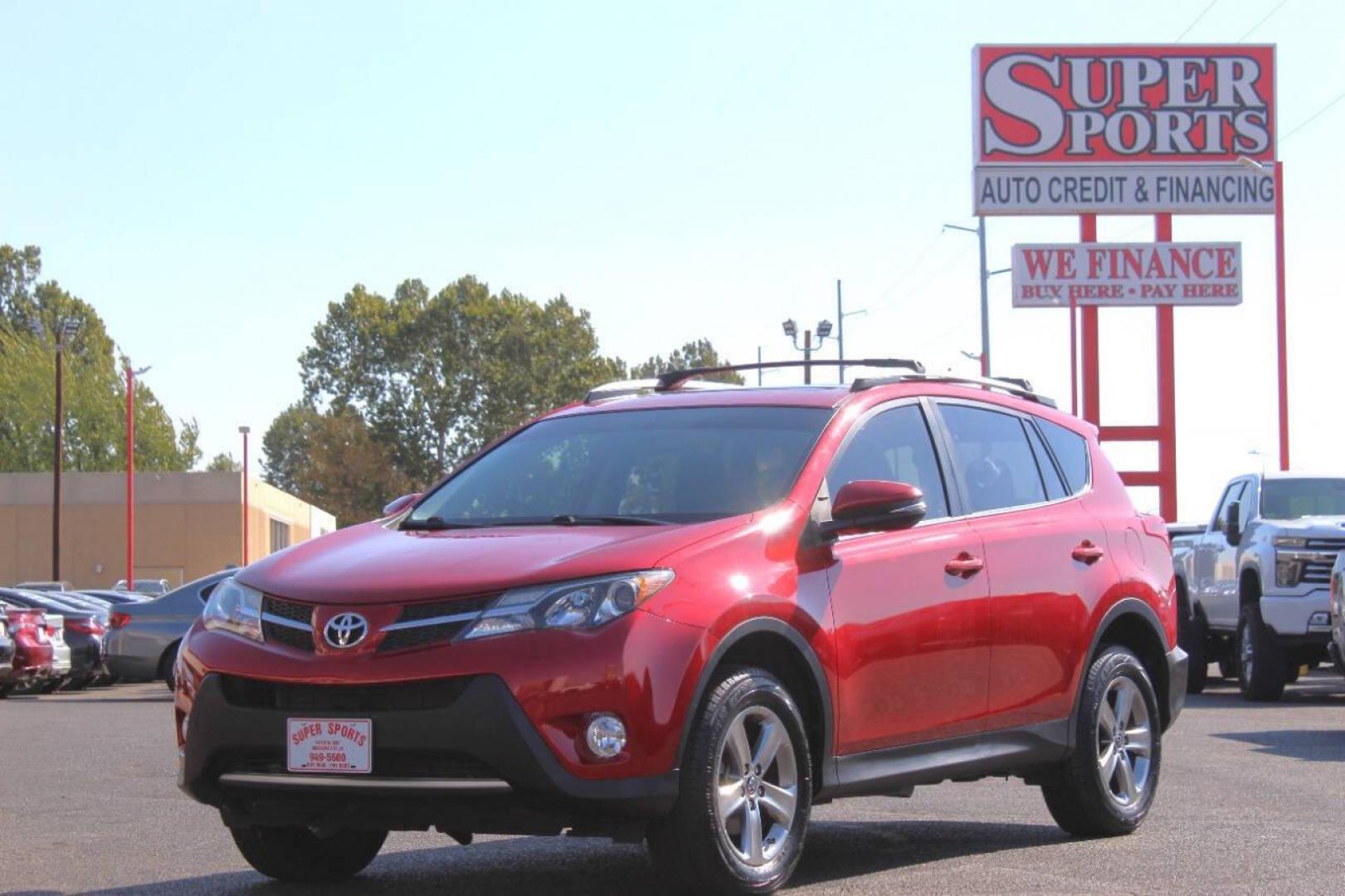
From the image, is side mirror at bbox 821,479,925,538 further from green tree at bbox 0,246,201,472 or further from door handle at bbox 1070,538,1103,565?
green tree at bbox 0,246,201,472

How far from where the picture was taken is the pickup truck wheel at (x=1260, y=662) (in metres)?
19.6

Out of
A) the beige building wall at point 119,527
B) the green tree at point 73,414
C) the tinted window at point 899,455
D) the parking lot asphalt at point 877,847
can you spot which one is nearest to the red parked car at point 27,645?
the parking lot asphalt at point 877,847

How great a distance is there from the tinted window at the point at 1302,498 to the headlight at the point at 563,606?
14.9 metres

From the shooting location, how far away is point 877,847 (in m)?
8.59

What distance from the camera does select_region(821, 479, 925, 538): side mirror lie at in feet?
23.9

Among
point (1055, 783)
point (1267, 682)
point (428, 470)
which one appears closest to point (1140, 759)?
point (1055, 783)

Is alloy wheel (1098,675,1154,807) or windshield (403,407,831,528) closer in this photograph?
windshield (403,407,831,528)

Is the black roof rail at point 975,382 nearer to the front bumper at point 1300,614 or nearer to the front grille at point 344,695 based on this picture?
the front grille at point 344,695

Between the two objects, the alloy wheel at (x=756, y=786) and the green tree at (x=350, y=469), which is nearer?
the alloy wheel at (x=756, y=786)

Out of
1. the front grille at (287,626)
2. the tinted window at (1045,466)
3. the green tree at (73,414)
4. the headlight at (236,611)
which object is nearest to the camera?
the front grille at (287,626)

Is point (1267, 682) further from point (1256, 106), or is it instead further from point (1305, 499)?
point (1256, 106)

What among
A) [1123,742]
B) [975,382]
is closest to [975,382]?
[975,382]

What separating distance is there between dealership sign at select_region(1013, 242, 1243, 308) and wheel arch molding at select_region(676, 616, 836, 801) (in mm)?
35648

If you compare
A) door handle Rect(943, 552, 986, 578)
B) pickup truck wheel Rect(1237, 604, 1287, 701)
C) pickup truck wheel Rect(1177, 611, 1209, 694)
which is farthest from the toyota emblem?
pickup truck wheel Rect(1177, 611, 1209, 694)
